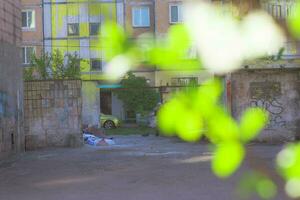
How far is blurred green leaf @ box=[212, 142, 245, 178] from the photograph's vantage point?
1139 mm

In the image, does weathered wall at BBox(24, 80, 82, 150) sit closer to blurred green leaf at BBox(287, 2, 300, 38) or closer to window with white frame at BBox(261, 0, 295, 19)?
window with white frame at BBox(261, 0, 295, 19)

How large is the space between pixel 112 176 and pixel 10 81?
6583 mm

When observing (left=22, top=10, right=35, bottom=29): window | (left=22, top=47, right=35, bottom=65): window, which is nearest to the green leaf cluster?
(left=22, top=47, right=35, bottom=65): window

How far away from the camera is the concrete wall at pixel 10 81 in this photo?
15852 millimetres

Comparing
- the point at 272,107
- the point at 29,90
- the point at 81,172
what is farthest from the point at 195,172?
the point at 29,90

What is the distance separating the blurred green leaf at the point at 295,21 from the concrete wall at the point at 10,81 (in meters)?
14.8

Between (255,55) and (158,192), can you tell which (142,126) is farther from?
(255,55)

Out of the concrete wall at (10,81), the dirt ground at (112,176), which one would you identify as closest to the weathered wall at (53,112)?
the concrete wall at (10,81)

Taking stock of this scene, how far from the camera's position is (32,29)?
4094cm

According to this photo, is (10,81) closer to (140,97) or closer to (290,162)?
(290,162)

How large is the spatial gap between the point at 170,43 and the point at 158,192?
8466 millimetres

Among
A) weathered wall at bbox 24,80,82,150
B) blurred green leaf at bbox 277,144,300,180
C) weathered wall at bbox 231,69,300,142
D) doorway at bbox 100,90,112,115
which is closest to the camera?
blurred green leaf at bbox 277,144,300,180

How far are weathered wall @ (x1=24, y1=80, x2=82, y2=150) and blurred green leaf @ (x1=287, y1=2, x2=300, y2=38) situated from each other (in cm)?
1875

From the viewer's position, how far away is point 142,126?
35906 mm
